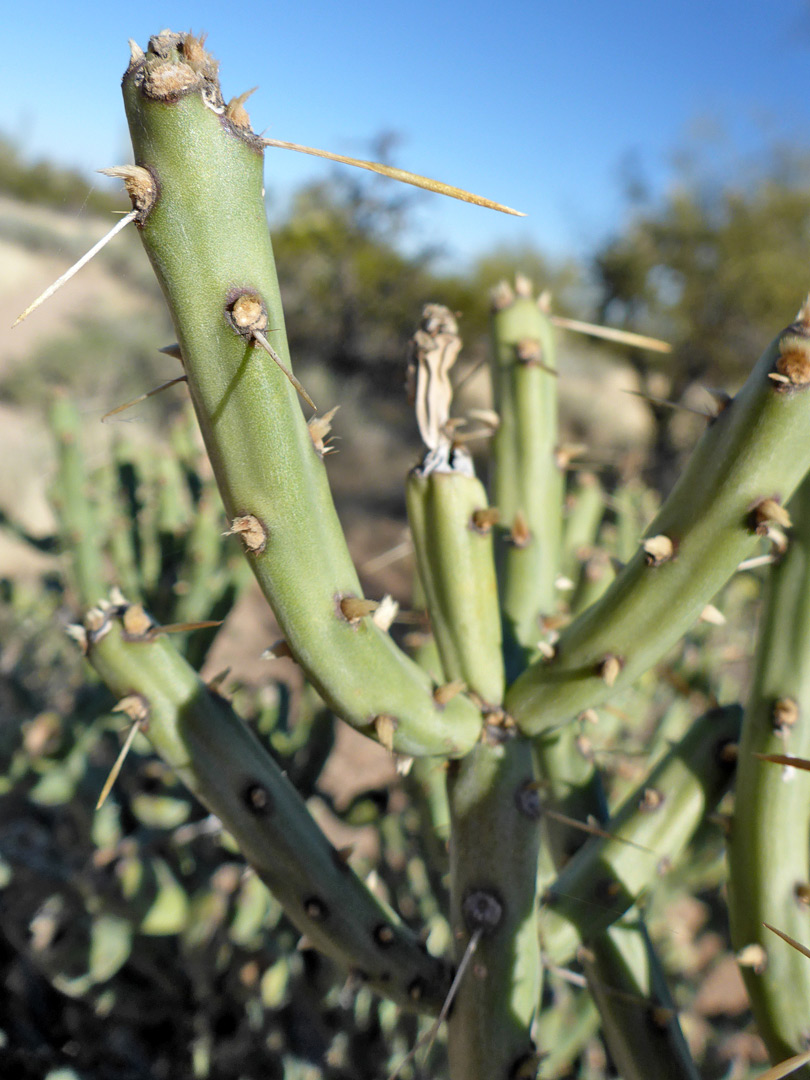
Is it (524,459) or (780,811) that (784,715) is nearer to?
(780,811)

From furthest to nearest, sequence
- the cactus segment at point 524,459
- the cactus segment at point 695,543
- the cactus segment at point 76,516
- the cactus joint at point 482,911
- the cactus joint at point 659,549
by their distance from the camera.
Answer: the cactus segment at point 76,516
the cactus segment at point 524,459
the cactus joint at point 482,911
the cactus joint at point 659,549
the cactus segment at point 695,543

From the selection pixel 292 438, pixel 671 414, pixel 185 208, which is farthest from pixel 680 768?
pixel 671 414

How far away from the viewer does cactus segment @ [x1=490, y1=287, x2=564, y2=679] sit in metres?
1.67

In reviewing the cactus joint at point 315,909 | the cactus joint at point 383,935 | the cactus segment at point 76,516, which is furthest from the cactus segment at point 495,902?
the cactus segment at point 76,516

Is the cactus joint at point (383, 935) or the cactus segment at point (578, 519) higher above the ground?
the cactus segment at point (578, 519)

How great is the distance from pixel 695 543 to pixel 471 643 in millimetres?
416

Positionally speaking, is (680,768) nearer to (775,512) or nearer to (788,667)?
(788,667)

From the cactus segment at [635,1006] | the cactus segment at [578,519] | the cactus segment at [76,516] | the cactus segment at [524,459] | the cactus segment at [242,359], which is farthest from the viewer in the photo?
the cactus segment at [76,516]

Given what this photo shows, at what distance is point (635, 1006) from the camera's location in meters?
1.48

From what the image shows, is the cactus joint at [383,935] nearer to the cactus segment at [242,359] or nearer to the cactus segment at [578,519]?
the cactus segment at [242,359]

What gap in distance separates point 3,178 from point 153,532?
84.4ft

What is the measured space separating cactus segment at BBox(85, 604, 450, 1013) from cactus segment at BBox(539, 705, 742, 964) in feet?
0.86

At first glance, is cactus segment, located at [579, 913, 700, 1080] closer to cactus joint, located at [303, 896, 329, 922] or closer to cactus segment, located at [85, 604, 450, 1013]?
cactus segment, located at [85, 604, 450, 1013]

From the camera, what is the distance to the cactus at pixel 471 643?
35.2 inches
